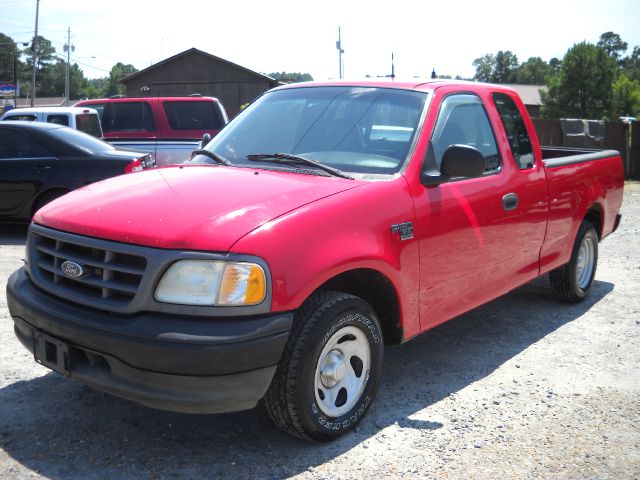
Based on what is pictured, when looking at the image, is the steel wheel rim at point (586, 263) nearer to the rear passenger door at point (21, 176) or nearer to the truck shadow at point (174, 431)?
the truck shadow at point (174, 431)

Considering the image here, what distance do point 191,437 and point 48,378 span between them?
124cm

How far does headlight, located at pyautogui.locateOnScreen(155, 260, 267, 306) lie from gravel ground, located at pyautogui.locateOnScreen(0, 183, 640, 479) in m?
0.85

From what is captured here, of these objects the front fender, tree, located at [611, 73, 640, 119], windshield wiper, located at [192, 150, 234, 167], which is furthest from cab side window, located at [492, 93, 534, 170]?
tree, located at [611, 73, 640, 119]

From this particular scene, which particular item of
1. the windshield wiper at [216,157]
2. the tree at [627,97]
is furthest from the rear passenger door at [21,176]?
the tree at [627,97]

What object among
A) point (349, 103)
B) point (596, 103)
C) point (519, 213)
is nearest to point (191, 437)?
point (349, 103)

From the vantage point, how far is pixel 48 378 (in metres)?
4.34

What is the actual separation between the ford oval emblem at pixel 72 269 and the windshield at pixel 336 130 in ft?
4.37

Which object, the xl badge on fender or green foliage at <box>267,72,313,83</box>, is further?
green foliage at <box>267,72,313,83</box>

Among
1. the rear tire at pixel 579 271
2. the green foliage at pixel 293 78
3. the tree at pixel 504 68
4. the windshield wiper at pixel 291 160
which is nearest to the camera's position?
the windshield wiper at pixel 291 160

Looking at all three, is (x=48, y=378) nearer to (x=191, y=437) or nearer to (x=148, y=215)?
(x=191, y=437)

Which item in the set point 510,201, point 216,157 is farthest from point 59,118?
point 510,201

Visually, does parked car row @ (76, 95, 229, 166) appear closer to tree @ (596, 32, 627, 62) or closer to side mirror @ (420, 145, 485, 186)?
side mirror @ (420, 145, 485, 186)

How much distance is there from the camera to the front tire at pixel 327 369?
10.8 feet

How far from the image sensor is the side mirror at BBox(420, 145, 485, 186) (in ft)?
13.3
